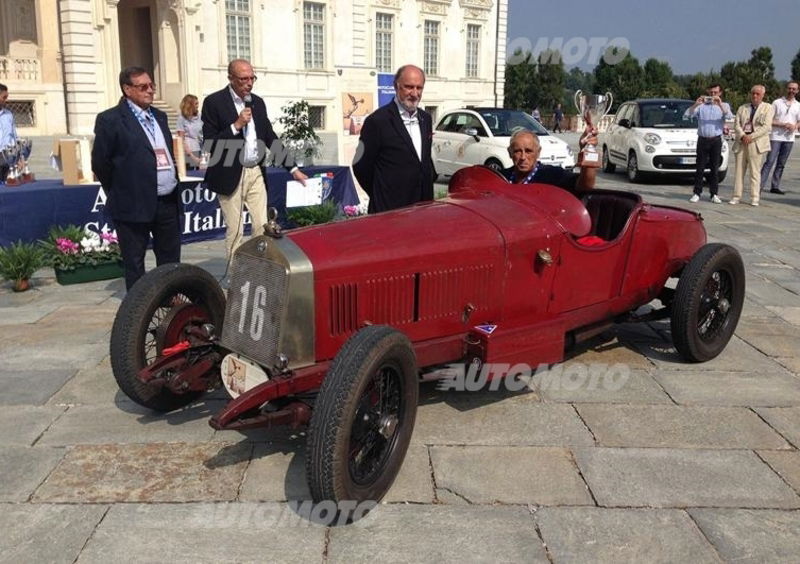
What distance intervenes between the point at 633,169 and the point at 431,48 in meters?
23.2

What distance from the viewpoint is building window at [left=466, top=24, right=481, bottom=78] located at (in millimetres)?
38344

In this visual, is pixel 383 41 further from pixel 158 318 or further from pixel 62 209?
pixel 158 318

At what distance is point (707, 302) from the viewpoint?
504cm

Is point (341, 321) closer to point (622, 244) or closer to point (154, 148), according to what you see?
point (622, 244)

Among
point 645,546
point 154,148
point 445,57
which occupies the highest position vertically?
point 445,57

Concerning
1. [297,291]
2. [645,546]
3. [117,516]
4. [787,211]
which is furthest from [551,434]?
[787,211]

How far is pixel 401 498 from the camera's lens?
10.7 ft

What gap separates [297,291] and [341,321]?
0.96 feet

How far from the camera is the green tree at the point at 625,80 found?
54.2 meters

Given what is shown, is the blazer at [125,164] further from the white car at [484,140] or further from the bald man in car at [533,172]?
the white car at [484,140]

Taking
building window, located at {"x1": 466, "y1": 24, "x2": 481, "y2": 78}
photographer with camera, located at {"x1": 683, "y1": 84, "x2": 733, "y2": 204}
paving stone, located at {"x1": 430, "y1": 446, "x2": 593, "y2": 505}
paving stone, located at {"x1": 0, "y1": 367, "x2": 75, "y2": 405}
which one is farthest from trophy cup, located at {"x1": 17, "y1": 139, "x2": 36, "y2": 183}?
building window, located at {"x1": 466, "y1": 24, "x2": 481, "y2": 78}

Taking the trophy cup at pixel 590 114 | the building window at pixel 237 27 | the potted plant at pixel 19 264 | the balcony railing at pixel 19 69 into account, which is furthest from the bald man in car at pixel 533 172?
the building window at pixel 237 27

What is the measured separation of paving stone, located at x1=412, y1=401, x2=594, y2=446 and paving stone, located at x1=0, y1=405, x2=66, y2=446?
2.01m

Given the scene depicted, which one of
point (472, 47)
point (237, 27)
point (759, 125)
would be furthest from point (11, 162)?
point (472, 47)
